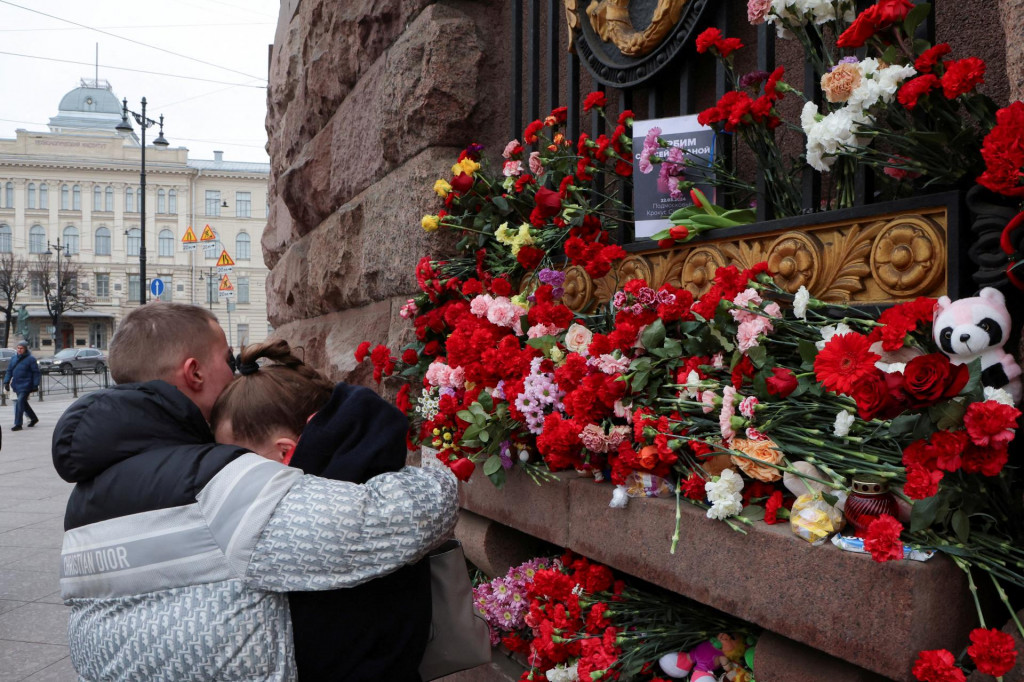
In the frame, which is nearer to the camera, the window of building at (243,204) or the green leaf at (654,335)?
A: the green leaf at (654,335)

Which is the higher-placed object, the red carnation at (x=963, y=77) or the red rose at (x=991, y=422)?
the red carnation at (x=963, y=77)

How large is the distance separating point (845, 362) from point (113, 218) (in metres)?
60.1

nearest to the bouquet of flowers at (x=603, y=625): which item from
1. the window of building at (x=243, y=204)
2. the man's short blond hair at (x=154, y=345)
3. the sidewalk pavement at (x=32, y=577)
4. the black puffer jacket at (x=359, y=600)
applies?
the black puffer jacket at (x=359, y=600)

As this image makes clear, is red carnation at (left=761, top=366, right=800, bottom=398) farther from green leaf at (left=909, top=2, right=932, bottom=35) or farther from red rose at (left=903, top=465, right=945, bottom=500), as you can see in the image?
green leaf at (left=909, top=2, right=932, bottom=35)

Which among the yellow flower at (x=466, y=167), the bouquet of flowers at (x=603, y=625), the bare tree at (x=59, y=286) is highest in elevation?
the bare tree at (x=59, y=286)

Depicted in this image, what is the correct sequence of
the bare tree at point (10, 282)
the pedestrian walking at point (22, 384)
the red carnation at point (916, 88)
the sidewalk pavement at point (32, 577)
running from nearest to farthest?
the red carnation at point (916, 88), the sidewalk pavement at point (32, 577), the pedestrian walking at point (22, 384), the bare tree at point (10, 282)

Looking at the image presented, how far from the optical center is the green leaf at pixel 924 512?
1205 mm

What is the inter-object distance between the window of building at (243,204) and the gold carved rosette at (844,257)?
56.2 meters

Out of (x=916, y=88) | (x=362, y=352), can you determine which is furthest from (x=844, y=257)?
(x=362, y=352)

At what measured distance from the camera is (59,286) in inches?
1737

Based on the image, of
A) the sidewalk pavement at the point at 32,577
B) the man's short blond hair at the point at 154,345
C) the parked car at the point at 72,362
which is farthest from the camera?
the parked car at the point at 72,362

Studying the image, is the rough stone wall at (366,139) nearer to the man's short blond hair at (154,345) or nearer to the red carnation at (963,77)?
the man's short blond hair at (154,345)

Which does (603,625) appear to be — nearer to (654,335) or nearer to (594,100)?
(654,335)

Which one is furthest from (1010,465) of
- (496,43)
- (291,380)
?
(496,43)
